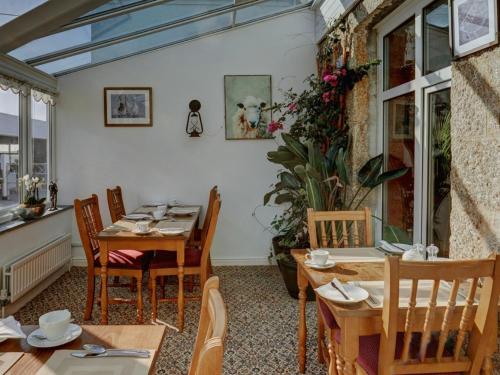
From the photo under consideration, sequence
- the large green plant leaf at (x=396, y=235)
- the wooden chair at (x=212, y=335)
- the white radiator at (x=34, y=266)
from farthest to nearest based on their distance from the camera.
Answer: the white radiator at (x=34, y=266)
the large green plant leaf at (x=396, y=235)
the wooden chair at (x=212, y=335)

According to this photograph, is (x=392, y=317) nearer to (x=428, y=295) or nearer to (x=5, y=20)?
(x=428, y=295)

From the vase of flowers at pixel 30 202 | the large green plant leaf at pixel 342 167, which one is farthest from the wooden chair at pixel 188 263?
the vase of flowers at pixel 30 202

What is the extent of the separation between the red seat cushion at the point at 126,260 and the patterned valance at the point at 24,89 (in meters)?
1.67

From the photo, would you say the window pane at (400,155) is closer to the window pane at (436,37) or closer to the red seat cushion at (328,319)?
the window pane at (436,37)

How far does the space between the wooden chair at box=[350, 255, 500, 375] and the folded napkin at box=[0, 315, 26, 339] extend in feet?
3.93

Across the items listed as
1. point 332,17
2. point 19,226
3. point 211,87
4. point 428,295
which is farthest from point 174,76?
point 428,295

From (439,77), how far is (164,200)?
10.4ft

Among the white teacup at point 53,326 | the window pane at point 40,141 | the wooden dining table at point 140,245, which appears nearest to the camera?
the white teacup at point 53,326

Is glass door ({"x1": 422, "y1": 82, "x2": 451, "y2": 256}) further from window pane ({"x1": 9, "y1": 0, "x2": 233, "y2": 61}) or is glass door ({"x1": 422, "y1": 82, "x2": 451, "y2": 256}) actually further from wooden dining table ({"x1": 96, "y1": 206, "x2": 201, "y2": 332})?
window pane ({"x1": 9, "y1": 0, "x2": 233, "y2": 61})

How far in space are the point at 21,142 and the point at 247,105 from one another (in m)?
2.35

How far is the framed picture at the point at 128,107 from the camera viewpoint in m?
4.65

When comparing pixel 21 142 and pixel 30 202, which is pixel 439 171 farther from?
pixel 21 142

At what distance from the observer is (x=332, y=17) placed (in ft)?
13.1

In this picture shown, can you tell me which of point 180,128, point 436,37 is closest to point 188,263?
point 180,128
